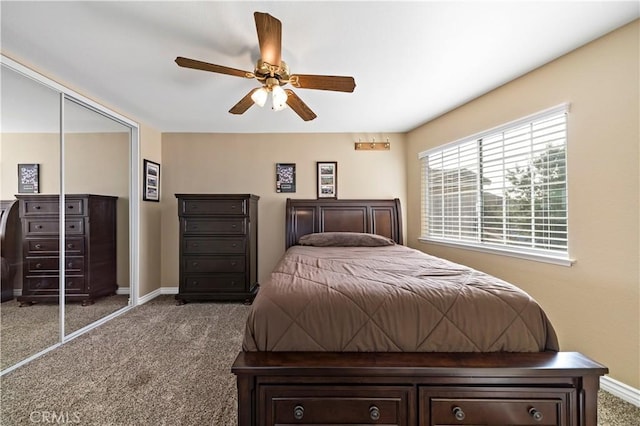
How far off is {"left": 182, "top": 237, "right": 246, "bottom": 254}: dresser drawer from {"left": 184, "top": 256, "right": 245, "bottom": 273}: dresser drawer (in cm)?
8

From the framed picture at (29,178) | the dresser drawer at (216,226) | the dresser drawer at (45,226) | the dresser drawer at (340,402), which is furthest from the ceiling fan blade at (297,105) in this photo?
the dresser drawer at (45,226)

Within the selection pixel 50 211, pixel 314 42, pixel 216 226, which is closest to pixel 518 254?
pixel 314 42

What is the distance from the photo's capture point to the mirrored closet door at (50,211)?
7.02 feet

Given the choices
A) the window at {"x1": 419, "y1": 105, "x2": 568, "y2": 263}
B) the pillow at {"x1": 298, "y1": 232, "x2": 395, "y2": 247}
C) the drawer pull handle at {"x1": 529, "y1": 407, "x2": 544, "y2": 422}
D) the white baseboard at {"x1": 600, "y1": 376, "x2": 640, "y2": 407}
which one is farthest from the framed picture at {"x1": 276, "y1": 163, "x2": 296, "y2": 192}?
the white baseboard at {"x1": 600, "y1": 376, "x2": 640, "y2": 407}

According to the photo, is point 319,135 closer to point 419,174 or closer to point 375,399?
point 419,174

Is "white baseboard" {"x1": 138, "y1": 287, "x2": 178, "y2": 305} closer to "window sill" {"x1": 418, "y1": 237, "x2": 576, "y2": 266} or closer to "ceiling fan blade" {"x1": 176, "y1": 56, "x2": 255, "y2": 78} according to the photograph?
"ceiling fan blade" {"x1": 176, "y1": 56, "x2": 255, "y2": 78}

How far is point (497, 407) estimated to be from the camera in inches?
45.7

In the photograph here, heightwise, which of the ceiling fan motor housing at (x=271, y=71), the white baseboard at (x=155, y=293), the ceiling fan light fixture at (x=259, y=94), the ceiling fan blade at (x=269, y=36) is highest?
the ceiling fan blade at (x=269, y=36)

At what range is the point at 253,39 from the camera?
72.7 inches

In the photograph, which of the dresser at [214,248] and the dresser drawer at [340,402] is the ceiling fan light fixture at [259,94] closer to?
the dresser at [214,248]

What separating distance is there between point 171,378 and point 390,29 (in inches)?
112

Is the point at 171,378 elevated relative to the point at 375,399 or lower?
lower

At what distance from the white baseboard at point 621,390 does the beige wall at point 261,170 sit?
2.80 m

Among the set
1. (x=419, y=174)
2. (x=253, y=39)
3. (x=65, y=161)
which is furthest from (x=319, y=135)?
(x=65, y=161)
